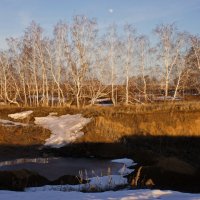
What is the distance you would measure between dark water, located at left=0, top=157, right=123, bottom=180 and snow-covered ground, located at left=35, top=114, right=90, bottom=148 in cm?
262

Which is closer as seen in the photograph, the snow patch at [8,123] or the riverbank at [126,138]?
the riverbank at [126,138]

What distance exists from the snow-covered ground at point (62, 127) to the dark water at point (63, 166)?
2623 millimetres

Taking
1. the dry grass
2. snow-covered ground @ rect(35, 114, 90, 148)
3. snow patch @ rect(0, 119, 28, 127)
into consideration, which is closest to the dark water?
snow-covered ground @ rect(35, 114, 90, 148)

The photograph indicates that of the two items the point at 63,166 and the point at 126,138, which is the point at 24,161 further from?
the point at 126,138

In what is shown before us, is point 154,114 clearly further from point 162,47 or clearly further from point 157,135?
point 162,47

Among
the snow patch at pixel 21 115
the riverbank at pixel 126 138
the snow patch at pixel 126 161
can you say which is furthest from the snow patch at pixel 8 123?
the snow patch at pixel 126 161

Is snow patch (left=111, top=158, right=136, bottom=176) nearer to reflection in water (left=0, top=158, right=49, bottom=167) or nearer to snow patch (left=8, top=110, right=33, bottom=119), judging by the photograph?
reflection in water (left=0, top=158, right=49, bottom=167)

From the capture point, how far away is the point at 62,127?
25422 millimetres

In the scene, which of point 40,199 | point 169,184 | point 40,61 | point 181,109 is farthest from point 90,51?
point 40,199

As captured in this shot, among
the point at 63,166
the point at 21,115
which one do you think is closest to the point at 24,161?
the point at 63,166

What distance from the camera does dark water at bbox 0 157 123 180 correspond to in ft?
54.6

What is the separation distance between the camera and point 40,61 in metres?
47.7

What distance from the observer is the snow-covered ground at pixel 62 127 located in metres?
23.2

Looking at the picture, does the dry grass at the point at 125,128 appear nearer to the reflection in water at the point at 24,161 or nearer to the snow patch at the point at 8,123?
the snow patch at the point at 8,123
